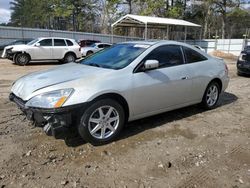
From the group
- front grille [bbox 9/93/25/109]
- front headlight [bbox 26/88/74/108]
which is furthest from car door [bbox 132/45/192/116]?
front grille [bbox 9/93/25/109]

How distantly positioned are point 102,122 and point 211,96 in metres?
3.02

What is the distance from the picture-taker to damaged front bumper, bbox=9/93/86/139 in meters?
3.69

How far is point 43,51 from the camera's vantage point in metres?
16.5

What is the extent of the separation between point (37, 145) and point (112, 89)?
139 cm

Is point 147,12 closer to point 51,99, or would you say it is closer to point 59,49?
point 59,49

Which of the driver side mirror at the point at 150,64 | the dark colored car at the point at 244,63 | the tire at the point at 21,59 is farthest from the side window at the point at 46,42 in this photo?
the driver side mirror at the point at 150,64

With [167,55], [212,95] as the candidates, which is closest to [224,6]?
[212,95]

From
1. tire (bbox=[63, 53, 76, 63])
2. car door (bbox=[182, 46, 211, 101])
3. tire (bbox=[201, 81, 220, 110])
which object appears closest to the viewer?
car door (bbox=[182, 46, 211, 101])

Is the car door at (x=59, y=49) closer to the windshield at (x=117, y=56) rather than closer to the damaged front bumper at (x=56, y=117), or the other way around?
the windshield at (x=117, y=56)

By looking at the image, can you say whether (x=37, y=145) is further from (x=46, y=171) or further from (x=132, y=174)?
(x=132, y=174)

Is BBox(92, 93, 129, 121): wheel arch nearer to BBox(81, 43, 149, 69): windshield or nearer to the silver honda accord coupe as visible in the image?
the silver honda accord coupe

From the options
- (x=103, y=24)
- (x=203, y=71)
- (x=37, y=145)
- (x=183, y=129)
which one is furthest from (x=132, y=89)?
(x=103, y=24)

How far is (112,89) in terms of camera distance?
13.5 feet

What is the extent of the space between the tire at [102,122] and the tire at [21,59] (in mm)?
13287
